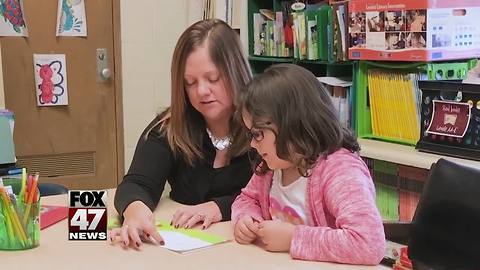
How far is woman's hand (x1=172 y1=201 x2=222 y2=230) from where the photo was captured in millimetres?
1582

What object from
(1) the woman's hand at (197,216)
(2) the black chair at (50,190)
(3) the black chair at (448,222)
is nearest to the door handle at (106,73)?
(2) the black chair at (50,190)

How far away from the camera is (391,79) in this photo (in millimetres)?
2617

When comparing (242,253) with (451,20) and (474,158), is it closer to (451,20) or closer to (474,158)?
(474,158)

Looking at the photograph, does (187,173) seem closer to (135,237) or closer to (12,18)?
(135,237)

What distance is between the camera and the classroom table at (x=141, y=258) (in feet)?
4.21

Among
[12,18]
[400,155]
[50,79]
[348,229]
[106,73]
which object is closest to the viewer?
[348,229]

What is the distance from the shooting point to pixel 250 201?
63.8 inches

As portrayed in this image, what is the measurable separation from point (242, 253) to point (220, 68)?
57cm

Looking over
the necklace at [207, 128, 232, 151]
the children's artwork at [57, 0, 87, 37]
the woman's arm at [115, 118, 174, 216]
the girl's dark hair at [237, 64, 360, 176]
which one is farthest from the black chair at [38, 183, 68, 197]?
the children's artwork at [57, 0, 87, 37]

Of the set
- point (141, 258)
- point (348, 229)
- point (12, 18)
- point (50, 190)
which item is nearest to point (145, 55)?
point (12, 18)

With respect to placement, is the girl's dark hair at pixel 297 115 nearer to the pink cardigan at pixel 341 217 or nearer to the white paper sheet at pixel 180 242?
the pink cardigan at pixel 341 217

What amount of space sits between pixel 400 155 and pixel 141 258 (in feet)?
4.31

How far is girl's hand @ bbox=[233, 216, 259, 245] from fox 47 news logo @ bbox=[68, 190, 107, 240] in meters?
0.30

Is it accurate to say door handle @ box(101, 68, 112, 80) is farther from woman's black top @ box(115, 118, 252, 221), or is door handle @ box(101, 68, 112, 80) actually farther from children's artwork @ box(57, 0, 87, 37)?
woman's black top @ box(115, 118, 252, 221)
